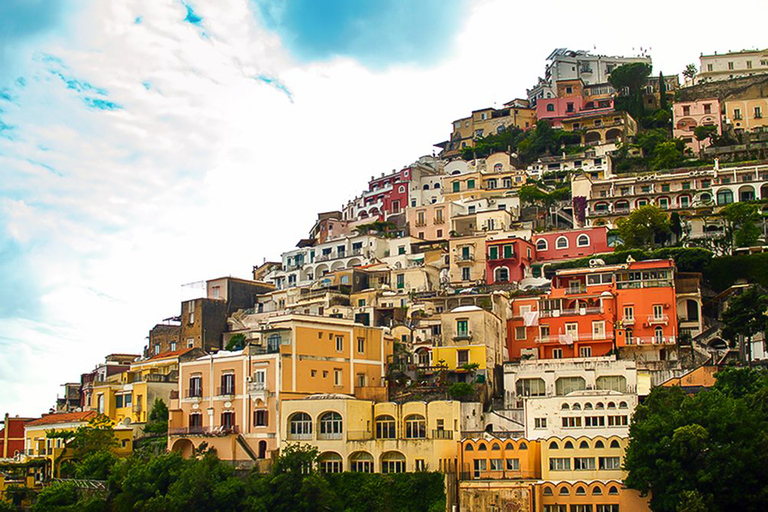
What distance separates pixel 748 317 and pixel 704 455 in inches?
550

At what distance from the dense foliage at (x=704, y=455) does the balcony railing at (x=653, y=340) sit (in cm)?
1403

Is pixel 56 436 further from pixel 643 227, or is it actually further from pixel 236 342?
pixel 643 227

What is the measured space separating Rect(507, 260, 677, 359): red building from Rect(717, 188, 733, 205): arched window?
19313mm

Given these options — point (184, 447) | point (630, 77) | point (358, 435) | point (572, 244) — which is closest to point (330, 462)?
point (358, 435)

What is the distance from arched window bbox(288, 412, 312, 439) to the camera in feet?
168

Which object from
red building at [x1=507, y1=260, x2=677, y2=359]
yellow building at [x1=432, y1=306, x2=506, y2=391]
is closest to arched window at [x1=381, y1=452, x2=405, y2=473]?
yellow building at [x1=432, y1=306, x2=506, y2=391]

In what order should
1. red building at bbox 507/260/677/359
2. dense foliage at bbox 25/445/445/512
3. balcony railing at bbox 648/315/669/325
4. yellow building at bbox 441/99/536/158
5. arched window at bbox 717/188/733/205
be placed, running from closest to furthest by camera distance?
dense foliage at bbox 25/445/445/512
balcony railing at bbox 648/315/669/325
red building at bbox 507/260/677/359
arched window at bbox 717/188/733/205
yellow building at bbox 441/99/536/158

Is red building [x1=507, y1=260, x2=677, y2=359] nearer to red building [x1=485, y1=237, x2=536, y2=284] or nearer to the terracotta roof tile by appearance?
red building [x1=485, y1=237, x2=536, y2=284]

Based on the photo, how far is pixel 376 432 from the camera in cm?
5131

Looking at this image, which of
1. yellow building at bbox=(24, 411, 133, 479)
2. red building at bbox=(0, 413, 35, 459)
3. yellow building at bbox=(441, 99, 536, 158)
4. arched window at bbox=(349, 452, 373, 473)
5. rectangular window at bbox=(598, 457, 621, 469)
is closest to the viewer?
rectangular window at bbox=(598, 457, 621, 469)

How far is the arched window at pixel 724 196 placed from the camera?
250ft

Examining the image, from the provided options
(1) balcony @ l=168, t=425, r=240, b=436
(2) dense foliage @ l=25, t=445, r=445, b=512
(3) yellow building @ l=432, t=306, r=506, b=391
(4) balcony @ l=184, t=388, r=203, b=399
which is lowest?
(2) dense foliage @ l=25, t=445, r=445, b=512

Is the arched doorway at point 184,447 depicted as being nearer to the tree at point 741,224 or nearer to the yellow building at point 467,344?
the yellow building at point 467,344

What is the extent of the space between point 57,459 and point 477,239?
33.8 metres
